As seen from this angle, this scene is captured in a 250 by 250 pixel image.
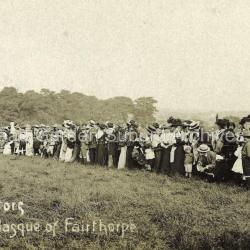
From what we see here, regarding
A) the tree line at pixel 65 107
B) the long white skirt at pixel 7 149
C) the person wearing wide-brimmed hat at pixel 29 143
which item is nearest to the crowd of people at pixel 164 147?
the person wearing wide-brimmed hat at pixel 29 143

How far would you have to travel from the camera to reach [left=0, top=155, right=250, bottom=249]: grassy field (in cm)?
654

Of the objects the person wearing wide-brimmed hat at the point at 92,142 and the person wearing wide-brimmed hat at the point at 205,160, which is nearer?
the person wearing wide-brimmed hat at the point at 205,160

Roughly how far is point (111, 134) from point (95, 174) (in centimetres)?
319

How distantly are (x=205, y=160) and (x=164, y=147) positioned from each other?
215 cm

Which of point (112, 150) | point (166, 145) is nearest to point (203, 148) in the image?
point (166, 145)

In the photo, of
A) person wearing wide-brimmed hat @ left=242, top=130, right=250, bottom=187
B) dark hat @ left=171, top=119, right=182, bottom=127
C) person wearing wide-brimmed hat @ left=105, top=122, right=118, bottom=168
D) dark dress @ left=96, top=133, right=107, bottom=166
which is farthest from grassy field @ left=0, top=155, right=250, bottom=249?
dark dress @ left=96, top=133, right=107, bottom=166

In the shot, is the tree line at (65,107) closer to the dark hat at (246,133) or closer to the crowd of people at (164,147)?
the crowd of people at (164,147)

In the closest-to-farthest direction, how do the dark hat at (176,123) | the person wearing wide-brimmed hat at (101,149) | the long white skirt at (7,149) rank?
the dark hat at (176,123) → the person wearing wide-brimmed hat at (101,149) → the long white skirt at (7,149)

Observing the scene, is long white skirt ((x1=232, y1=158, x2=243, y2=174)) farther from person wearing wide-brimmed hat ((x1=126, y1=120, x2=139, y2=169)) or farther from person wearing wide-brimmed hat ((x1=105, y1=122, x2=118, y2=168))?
person wearing wide-brimmed hat ((x1=105, y1=122, x2=118, y2=168))

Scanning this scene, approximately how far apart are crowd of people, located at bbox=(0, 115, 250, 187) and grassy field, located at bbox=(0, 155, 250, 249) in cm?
74

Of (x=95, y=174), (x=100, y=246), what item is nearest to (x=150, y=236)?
(x=100, y=246)

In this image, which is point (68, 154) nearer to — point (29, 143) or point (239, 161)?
point (29, 143)

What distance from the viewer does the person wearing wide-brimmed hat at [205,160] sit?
1259 centimetres

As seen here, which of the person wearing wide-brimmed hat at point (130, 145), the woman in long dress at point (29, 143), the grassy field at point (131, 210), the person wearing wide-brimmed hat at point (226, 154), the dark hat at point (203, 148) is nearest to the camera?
the grassy field at point (131, 210)
